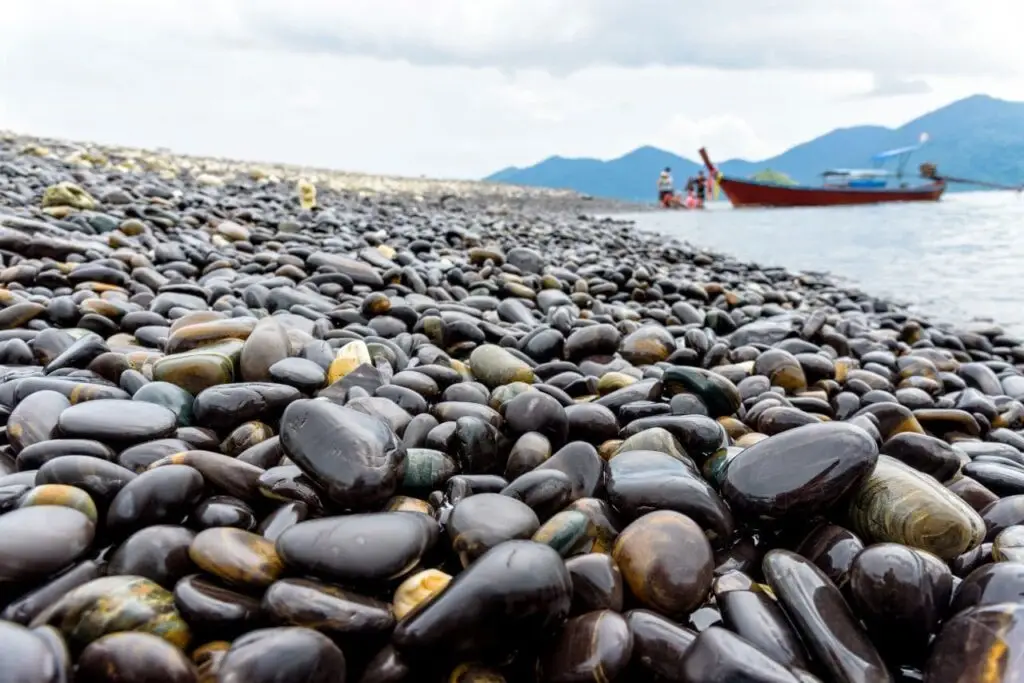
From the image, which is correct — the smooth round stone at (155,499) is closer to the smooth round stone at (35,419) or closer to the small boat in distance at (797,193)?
the smooth round stone at (35,419)

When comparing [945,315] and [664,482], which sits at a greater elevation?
[664,482]

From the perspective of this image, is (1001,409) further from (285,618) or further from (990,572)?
(285,618)

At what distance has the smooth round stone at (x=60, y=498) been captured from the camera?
1.33 metres

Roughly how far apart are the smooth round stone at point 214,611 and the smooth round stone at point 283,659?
70 millimetres

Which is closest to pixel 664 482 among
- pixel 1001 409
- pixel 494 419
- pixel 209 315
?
pixel 494 419

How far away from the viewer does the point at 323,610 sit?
112cm

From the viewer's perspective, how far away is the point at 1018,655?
1039 mm

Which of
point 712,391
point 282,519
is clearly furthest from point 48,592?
point 712,391

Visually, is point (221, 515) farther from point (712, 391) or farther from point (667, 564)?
point (712, 391)

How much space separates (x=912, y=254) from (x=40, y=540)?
1325cm

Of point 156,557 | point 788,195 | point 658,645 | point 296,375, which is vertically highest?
point 788,195

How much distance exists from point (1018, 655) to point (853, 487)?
48 cm

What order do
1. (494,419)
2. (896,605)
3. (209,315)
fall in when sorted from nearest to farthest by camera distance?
(896,605)
(494,419)
(209,315)

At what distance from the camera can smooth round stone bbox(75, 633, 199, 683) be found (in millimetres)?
988
